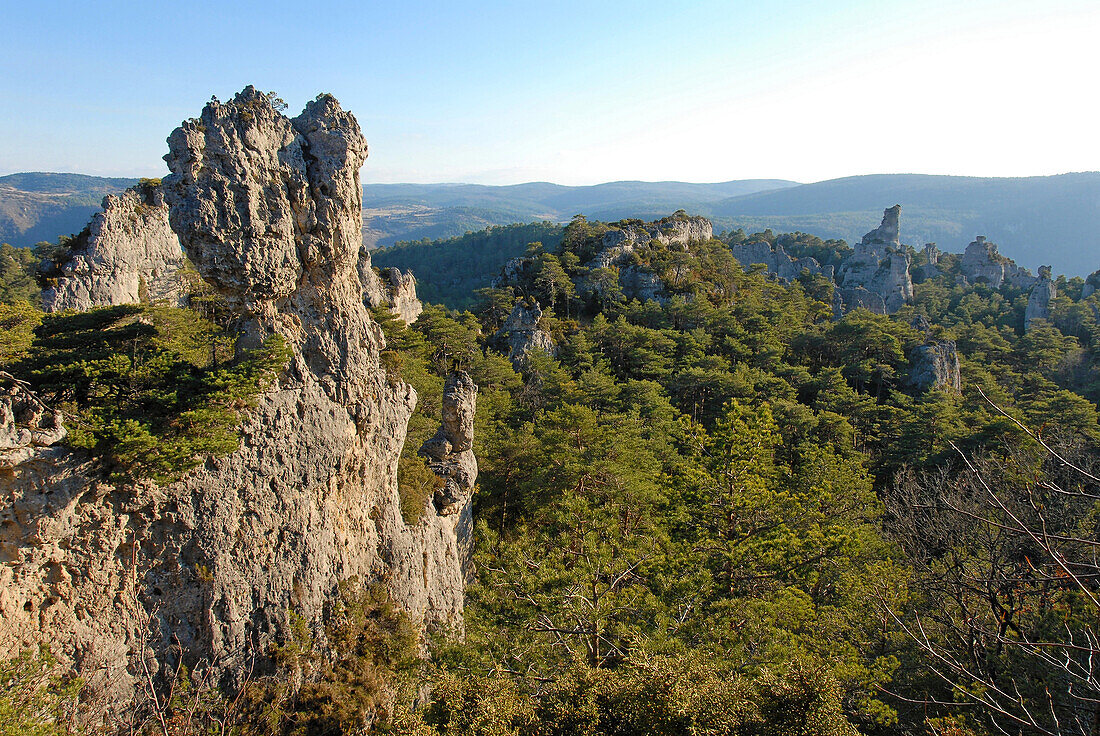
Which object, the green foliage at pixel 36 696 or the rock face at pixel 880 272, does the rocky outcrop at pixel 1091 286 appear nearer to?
the rock face at pixel 880 272

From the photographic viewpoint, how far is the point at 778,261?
77438 millimetres

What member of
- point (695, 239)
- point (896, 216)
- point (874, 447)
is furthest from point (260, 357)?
point (896, 216)

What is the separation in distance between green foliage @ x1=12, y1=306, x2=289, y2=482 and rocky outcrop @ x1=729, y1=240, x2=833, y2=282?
250 feet

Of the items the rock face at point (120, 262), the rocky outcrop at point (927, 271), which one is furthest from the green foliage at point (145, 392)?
the rocky outcrop at point (927, 271)

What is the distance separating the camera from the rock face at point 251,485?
754 centimetres

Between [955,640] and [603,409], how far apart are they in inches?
689

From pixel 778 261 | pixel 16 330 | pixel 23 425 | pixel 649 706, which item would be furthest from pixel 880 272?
pixel 23 425

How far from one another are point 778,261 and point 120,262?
75.2m

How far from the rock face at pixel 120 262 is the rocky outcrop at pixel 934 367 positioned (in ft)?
144

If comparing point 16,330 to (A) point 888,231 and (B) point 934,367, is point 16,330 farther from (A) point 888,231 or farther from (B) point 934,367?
(A) point 888,231

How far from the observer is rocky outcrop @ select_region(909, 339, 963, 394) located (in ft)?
114

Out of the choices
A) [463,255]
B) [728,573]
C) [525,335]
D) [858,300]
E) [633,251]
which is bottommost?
[728,573]

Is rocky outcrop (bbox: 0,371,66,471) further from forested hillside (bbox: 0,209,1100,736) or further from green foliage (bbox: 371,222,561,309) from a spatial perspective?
green foliage (bbox: 371,222,561,309)

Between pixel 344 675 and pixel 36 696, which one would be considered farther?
pixel 344 675
